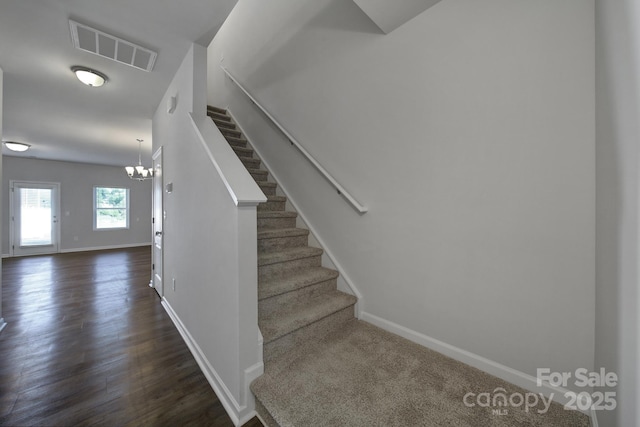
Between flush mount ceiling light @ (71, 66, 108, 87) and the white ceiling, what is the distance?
5 centimetres

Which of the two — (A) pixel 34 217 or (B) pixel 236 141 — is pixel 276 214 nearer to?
(B) pixel 236 141

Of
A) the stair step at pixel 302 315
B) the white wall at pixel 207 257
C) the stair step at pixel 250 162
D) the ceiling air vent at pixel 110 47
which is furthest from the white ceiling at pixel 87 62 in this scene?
the stair step at pixel 302 315

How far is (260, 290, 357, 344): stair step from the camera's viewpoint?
162 centimetres

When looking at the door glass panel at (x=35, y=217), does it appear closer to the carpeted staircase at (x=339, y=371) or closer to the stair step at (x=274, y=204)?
the stair step at (x=274, y=204)

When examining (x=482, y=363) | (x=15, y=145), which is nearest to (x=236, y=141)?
(x=482, y=363)

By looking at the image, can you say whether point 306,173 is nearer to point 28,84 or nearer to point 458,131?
point 458,131

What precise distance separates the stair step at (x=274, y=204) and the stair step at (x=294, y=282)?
90 cm

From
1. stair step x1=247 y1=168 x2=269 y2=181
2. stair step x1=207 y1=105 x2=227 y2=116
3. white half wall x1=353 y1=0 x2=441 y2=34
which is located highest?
stair step x1=207 y1=105 x2=227 y2=116

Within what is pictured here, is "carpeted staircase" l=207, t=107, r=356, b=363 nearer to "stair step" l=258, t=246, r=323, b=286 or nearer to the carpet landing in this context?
"stair step" l=258, t=246, r=323, b=286

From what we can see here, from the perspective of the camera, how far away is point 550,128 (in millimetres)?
1280

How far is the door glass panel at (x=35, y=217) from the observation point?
635 cm

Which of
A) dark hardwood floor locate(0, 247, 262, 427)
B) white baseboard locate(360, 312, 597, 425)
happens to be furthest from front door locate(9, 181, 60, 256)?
white baseboard locate(360, 312, 597, 425)

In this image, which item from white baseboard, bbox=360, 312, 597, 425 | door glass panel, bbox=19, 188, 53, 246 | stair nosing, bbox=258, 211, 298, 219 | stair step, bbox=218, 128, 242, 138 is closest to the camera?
white baseboard, bbox=360, 312, 597, 425

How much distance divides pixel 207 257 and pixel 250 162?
1.87 m
